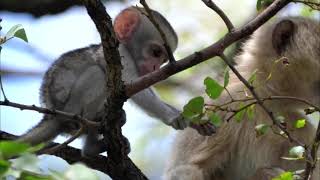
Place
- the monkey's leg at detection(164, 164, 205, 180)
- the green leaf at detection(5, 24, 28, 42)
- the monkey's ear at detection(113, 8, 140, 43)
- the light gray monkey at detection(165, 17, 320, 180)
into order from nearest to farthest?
1. the green leaf at detection(5, 24, 28, 42)
2. the monkey's ear at detection(113, 8, 140, 43)
3. the monkey's leg at detection(164, 164, 205, 180)
4. the light gray monkey at detection(165, 17, 320, 180)

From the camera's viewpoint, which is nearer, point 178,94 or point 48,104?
point 48,104

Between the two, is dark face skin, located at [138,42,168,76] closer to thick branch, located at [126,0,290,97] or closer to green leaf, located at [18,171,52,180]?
thick branch, located at [126,0,290,97]

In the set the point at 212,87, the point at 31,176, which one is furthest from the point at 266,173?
the point at 31,176

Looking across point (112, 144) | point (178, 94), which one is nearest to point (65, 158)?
point (112, 144)

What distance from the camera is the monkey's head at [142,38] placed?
354 centimetres

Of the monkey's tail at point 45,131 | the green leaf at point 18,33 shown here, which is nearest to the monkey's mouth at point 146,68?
the monkey's tail at point 45,131

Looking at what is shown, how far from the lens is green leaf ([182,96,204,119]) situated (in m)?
2.36

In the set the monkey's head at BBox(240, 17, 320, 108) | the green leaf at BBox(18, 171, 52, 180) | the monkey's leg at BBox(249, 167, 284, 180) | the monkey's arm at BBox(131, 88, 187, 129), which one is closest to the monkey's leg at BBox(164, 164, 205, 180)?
the monkey's leg at BBox(249, 167, 284, 180)

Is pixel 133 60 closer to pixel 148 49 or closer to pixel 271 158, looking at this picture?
pixel 148 49

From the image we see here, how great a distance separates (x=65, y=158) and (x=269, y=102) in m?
1.45

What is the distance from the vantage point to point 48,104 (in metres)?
3.24

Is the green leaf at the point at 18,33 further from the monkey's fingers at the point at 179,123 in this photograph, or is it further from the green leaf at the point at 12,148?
the monkey's fingers at the point at 179,123

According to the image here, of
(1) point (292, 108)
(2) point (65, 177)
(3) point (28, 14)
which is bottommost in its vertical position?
(2) point (65, 177)

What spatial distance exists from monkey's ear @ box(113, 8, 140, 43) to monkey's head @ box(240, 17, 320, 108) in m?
0.81
